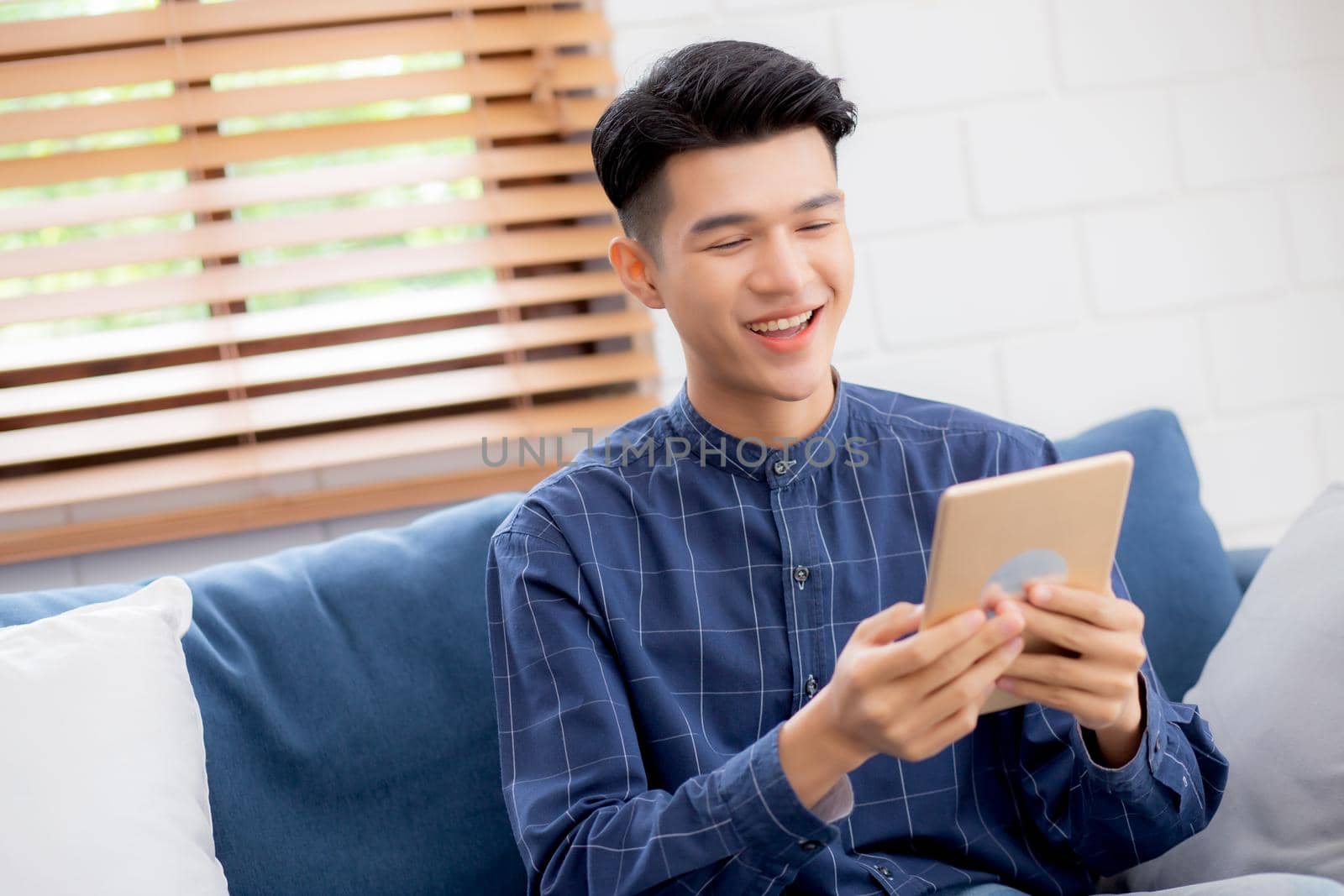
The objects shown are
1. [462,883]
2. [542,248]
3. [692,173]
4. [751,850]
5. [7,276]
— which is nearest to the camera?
[751,850]

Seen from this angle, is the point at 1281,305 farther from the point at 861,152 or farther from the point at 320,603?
the point at 320,603

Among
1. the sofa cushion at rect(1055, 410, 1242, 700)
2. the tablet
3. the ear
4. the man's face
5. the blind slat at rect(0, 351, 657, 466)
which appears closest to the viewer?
the tablet

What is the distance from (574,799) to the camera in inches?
42.1

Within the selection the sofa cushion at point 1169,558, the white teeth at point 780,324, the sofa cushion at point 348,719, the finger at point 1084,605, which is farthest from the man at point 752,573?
the sofa cushion at point 1169,558

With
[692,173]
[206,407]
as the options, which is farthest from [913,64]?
[206,407]

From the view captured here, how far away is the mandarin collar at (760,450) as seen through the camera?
1242 mm

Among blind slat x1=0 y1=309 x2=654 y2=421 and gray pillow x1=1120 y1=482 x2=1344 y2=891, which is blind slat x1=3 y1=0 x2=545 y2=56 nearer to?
blind slat x1=0 y1=309 x2=654 y2=421

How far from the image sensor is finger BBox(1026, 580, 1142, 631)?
36.0 inches

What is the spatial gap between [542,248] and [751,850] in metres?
1.08

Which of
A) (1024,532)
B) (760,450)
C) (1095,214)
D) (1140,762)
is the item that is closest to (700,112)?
(760,450)

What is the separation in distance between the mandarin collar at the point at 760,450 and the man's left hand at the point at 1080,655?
0.35m

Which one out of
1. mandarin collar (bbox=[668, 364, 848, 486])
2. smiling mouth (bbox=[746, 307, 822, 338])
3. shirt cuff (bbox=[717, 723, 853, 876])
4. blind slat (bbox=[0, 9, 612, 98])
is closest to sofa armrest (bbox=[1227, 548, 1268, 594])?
mandarin collar (bbox=[668, 364, 848, 486])

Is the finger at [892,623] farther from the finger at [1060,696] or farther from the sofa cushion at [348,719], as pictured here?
the sofa cushion at [348,719]

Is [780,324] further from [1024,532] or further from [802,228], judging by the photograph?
[1024,532]
